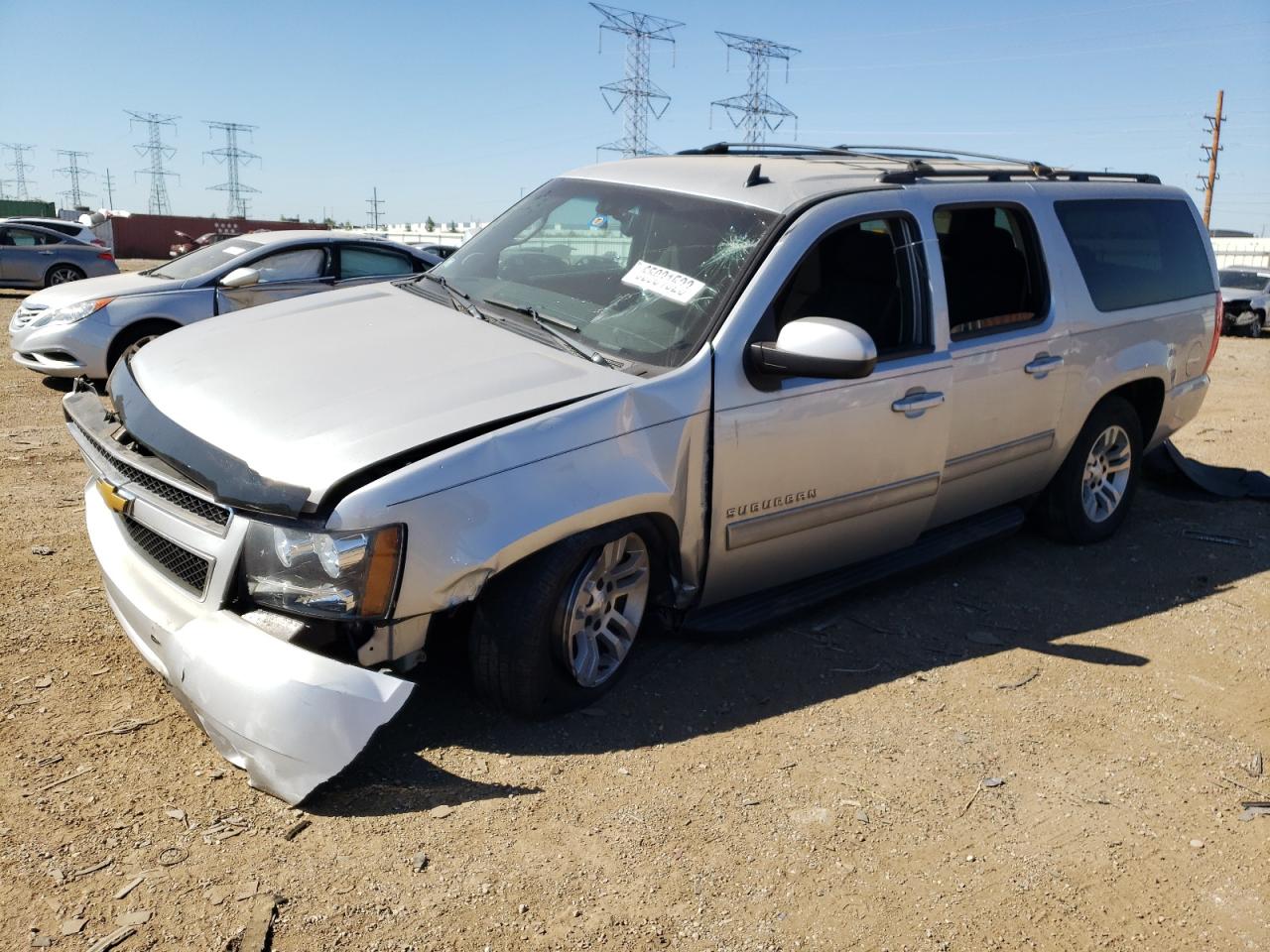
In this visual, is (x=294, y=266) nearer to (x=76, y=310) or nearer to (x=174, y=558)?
(x=76, y=310)

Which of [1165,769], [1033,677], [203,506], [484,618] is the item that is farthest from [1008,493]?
[203,506]

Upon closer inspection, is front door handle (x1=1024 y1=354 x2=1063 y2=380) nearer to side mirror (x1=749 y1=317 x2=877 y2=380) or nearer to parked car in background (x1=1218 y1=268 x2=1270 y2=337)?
side mirror (x1=749 y1=317 x2=877 y2=380)

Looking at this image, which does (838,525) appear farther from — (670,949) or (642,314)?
(670,949)

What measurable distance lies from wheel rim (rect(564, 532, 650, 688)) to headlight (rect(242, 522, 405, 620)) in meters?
0.70

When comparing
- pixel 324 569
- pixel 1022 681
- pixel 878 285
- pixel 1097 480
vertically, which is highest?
pixel 878 285

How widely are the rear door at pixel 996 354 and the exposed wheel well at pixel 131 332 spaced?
276 inches

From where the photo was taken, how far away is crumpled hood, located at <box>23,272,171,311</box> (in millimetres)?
9203

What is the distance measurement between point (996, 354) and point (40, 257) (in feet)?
63.6

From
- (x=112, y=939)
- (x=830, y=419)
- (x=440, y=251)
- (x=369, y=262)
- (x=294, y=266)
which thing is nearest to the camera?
(x=112, y=939)

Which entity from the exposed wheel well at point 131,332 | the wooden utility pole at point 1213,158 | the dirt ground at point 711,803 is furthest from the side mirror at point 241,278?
the wooden utility pole at point 1213,158

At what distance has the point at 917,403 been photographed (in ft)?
14.5

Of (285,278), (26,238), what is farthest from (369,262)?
(26,238)

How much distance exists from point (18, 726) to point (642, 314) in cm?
250

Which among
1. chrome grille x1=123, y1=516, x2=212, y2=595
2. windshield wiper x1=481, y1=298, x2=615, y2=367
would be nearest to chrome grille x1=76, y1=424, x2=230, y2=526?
chrome grille x1=123, y1=516, x2=212, y2=595
